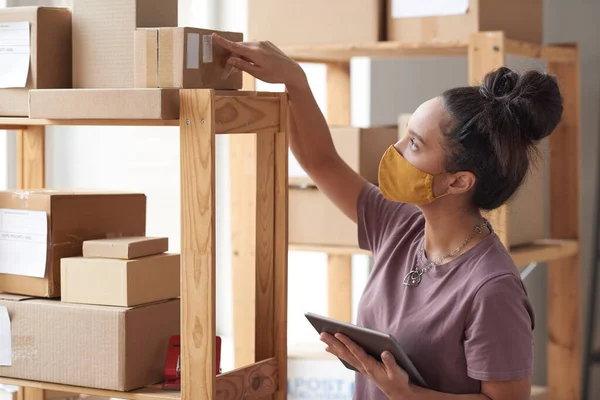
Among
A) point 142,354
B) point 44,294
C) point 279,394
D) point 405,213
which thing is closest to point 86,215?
point 44,294

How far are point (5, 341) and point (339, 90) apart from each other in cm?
169

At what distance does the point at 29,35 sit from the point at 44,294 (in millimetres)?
514

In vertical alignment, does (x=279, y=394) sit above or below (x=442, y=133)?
below

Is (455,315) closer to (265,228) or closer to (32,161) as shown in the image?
(265,228)

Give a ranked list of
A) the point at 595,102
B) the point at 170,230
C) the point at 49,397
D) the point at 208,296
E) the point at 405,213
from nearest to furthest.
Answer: the point at 208,296, the point at 405,213, the point at 49,397, the point at 595,102, the point at 170,230

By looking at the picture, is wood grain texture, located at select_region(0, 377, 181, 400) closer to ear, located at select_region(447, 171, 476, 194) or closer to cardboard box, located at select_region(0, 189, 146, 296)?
cardboard box, located at select_region(0, 189, 146, 296)

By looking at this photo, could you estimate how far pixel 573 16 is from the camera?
3.29 metres

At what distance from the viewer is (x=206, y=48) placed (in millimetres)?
1743

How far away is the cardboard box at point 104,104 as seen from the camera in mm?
1656

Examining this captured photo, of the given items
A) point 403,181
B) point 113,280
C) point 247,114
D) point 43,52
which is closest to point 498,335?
point 403,181

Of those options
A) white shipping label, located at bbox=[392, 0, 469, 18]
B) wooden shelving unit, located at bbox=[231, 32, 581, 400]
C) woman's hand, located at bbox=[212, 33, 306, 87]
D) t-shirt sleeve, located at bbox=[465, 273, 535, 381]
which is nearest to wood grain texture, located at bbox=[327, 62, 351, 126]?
wooden shelving unit, located at bbox=[231, 32, 581, 400]

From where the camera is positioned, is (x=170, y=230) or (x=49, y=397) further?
(x=170, y=230)

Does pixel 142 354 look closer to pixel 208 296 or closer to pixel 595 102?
pixel 208 296

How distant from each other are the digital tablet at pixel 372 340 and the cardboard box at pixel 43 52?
0.70m
